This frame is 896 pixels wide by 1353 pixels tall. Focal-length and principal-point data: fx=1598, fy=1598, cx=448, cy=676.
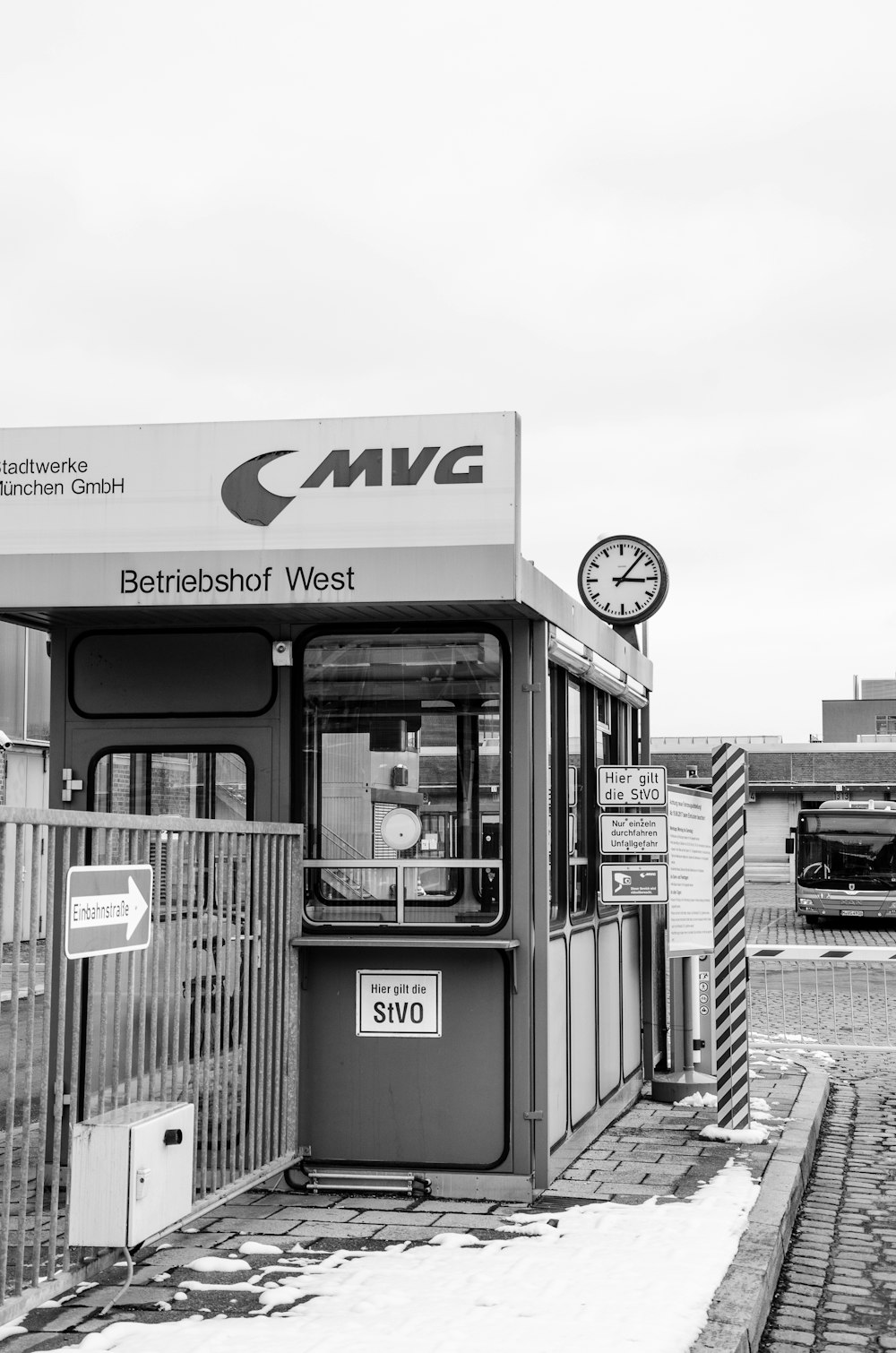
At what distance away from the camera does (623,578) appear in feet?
41.1

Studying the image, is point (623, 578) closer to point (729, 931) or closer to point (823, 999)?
point (729, 931)

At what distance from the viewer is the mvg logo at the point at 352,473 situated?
6.48 meters

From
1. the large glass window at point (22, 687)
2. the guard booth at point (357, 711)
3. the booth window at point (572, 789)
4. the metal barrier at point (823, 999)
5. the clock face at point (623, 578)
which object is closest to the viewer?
the guard booth at point (357, 711)

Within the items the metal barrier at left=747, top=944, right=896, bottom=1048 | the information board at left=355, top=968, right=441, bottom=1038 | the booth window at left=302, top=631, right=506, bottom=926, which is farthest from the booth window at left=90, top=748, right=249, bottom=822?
the metal barrier at left=747, top=944, right=896, bottom=1048

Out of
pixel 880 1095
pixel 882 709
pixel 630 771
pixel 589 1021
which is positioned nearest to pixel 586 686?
pixel 630 771

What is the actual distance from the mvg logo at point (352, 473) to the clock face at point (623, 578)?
20.0ft

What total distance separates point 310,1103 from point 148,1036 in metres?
1.58

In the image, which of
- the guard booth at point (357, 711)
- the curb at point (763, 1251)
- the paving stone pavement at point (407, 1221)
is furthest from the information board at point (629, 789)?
the curb at point (763, 1251)

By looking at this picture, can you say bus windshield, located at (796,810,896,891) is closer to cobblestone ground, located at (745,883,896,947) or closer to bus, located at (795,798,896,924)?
bus, located at (795,798,896,924)

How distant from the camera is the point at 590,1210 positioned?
21.3ft

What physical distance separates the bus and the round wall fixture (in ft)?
85.7

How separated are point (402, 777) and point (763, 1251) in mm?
2442

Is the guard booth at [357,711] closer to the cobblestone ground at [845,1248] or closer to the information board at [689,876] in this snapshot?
the cobblestone ground at [845,1248]

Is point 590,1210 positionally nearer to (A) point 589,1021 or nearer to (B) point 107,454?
(A) point 589,1021
